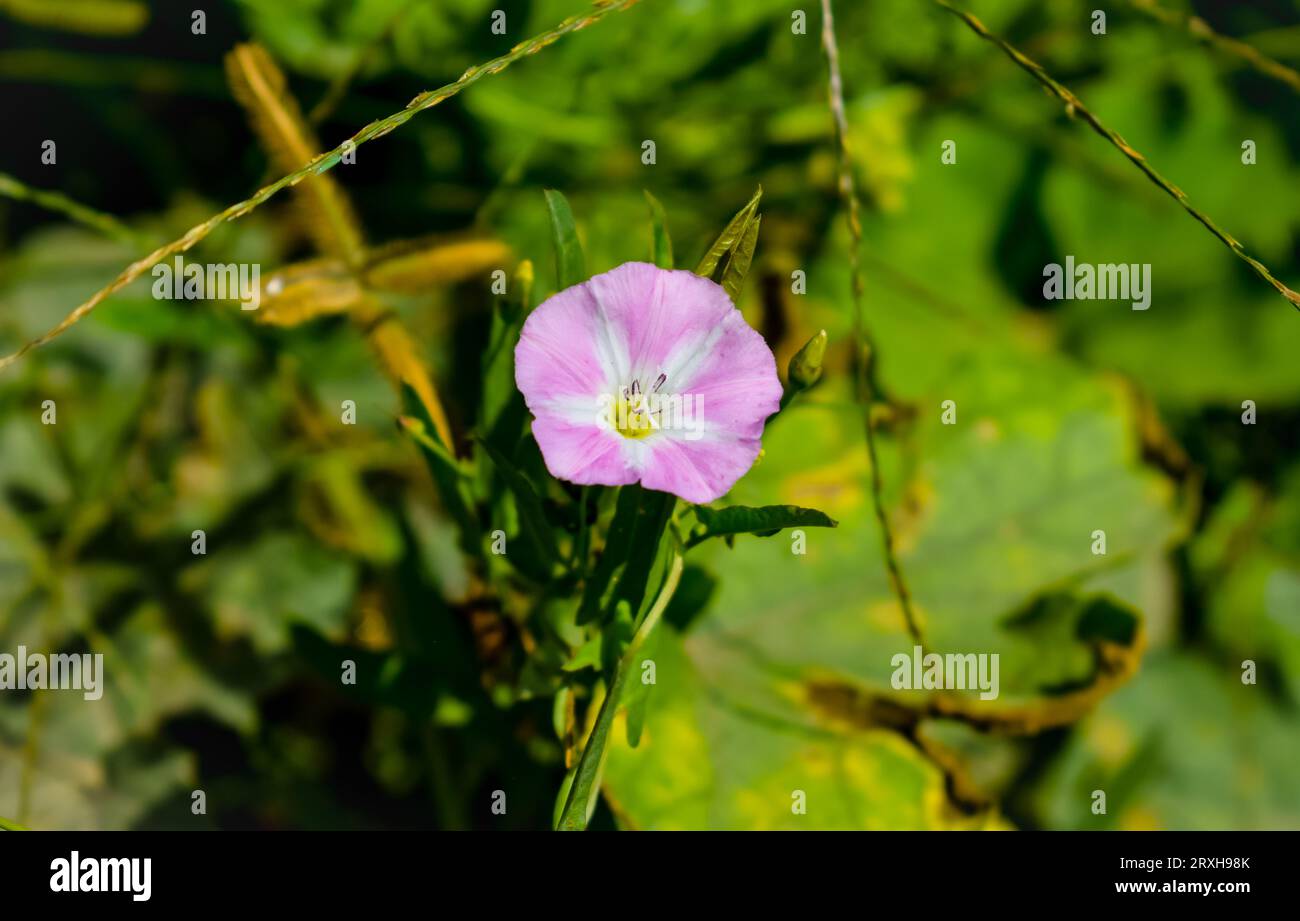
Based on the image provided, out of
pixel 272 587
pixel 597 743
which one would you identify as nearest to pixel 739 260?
pixel 597 743

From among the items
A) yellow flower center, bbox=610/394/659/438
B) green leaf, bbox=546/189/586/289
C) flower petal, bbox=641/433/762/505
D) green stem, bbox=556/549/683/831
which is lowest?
green stem, bbox=556/549/683/831

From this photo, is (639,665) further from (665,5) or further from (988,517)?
(665,5)

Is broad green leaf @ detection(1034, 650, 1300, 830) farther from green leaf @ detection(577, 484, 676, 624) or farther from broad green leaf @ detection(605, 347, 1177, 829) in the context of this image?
green leaf @ detection(577, 484, 676, 624)

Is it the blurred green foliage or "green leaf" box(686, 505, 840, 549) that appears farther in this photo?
the blurred green foliage

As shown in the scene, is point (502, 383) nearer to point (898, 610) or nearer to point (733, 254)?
point (733, 254)

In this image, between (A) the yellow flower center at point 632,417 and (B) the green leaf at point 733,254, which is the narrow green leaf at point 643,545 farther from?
(B) the green leaf at point 733,254


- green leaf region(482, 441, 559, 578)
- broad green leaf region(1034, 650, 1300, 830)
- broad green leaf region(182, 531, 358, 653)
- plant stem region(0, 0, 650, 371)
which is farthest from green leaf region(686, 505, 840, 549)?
broad green leaf region(1034, 650, 1300, 830)
